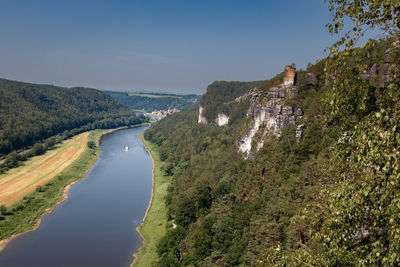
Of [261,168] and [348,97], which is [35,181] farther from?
[348,97]

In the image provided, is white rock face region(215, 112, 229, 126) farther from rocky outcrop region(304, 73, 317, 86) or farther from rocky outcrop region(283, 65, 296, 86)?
rocky outcrop region(304, 73, 317, 86)

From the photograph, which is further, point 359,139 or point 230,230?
point 230,230

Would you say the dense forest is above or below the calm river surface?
above

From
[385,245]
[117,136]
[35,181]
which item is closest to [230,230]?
[385,245]

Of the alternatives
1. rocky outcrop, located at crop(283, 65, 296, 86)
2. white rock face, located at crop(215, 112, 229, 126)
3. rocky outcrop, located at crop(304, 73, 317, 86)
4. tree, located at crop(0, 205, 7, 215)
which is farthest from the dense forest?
tree, located at crop(0, 205, 7, 215)

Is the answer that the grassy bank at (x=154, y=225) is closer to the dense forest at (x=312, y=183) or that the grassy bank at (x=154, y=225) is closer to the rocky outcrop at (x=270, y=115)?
the dense forest at (x=312, y=183)

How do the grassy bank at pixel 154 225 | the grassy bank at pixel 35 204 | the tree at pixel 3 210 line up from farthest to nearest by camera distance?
the tree at pixel 3 210, the grassy bank at pixel 35 204, the grassy bank at pixel 154 225

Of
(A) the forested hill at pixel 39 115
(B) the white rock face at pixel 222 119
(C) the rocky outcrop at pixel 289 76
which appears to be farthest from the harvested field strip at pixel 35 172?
(C) the rocky outcrop at pixel 289 76
